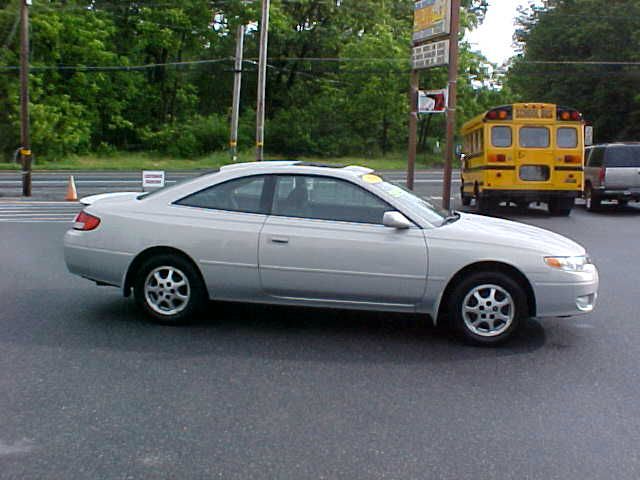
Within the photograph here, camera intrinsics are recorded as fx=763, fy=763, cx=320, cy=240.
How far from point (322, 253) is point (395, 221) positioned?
67 cm

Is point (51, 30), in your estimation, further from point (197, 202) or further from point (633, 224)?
point (197, 202)

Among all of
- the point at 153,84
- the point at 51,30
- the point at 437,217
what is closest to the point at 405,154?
the point at 153,84

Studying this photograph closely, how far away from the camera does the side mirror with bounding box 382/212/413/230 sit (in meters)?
6.27

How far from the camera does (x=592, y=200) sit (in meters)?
20.0

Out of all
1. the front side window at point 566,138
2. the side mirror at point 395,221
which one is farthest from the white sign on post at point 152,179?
the side mirror at point 395,221

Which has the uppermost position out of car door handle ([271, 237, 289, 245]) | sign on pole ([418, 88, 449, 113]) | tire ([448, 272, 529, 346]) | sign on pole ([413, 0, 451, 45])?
sign on pole ([413, 0, 451, 45])

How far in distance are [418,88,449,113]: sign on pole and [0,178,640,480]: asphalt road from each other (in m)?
11.0

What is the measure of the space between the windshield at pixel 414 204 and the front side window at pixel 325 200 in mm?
202

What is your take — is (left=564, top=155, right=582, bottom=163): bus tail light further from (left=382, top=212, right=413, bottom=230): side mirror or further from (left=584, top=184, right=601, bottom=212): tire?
(left=382, top=212, right=413, bottom=230): side mirror

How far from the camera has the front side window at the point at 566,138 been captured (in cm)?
1788

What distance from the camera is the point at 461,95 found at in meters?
48.8

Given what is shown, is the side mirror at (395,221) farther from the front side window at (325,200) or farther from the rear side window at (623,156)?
the rear side window at (623,156)

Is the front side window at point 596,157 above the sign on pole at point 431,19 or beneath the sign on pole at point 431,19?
beneath

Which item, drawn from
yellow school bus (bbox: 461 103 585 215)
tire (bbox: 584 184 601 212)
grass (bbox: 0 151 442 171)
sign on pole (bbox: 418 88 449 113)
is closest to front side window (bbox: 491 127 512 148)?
yellow school bus (bbox: 461 103 585 215)
